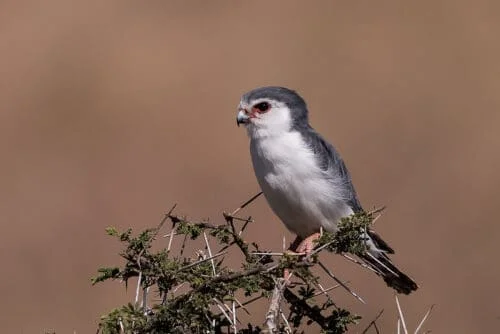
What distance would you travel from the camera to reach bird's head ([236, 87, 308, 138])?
5.52 m

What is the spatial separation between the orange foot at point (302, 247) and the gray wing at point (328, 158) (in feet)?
1.09

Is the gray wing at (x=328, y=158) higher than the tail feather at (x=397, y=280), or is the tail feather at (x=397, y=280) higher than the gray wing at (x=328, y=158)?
the gray wing at (x=328, y=158)

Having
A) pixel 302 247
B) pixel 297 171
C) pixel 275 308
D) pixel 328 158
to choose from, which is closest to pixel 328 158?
pixel 328 158

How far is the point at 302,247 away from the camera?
4914 millimetres

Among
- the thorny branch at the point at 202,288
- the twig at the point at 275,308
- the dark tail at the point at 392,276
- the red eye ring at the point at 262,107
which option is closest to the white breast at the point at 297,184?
the red eye ring at the point at 262,107

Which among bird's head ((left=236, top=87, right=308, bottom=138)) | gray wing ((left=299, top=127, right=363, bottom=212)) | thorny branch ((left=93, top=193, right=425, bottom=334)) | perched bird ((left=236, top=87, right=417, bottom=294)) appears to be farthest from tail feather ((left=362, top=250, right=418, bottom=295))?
thorny branch ((left=93, top=193, right=425, bottom=334))

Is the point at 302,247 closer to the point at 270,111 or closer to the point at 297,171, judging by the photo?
the point at 297,171

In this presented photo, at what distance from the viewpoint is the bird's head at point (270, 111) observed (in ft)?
18.1

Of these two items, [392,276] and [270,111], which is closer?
[392,276]

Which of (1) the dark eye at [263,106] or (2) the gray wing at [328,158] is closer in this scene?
(2) the gray wing at [328,158]

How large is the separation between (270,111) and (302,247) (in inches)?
36.6

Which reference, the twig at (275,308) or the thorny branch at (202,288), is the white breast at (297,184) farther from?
the twig at (275,308)

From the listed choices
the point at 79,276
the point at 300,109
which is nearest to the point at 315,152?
the point at 300,109

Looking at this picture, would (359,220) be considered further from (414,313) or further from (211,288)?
(414,313)
